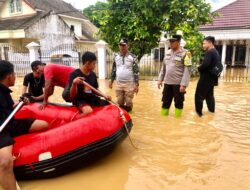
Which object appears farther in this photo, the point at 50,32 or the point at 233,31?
the point at 50,32

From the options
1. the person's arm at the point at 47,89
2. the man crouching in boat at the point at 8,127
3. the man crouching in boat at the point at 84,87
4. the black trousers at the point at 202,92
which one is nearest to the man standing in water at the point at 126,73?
the black trousers at the point at 202,92

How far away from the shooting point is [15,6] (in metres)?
23.3

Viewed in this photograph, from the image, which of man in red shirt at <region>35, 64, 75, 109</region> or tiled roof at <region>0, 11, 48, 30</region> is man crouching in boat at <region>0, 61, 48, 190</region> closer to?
man in red shirt at <region>35, 64, 75, 109</region>

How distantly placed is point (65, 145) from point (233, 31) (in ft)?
54.0

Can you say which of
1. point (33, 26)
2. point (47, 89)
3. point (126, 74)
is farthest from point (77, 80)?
point (33, 26)

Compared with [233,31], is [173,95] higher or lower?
lower

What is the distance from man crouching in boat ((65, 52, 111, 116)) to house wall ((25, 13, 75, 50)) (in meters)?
17.8

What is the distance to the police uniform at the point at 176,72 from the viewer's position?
17.7 ft

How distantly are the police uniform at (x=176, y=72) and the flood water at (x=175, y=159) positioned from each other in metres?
0.60

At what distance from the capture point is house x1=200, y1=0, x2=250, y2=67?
56.5 feet

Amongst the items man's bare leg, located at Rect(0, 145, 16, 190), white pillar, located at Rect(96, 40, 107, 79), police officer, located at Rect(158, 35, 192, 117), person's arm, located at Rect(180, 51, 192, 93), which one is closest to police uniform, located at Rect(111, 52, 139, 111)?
police officer, located at Rect(158, 35, 192, 117)

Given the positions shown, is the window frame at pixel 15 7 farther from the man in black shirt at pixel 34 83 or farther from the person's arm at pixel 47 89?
the person's arm at pixel 47 89

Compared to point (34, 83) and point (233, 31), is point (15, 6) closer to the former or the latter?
point (233, 31)

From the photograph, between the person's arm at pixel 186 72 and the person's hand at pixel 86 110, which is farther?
the person's arm at pixel 186 72
